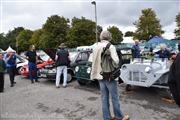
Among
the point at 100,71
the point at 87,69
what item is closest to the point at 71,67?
the point at 87,69

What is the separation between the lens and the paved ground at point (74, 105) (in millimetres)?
5773

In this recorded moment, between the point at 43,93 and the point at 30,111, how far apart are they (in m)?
2.39

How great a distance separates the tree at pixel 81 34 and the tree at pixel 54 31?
4427 millimetres

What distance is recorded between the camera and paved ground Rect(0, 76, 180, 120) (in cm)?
577

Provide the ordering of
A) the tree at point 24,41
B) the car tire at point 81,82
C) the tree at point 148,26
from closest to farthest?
the car tire at point 81,82, the tree at point 148,26, the tree at point 24,41

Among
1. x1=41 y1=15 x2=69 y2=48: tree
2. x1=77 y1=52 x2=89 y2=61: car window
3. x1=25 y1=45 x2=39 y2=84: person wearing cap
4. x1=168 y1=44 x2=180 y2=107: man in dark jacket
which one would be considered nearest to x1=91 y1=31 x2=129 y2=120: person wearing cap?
x1=168 y1=44 x2=180 y2=107: man in dark jacket

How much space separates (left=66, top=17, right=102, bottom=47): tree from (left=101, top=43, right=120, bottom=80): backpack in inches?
1895

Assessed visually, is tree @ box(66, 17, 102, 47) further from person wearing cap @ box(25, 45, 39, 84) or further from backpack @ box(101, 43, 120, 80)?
backpack @ box(101, 43, 120, 80)

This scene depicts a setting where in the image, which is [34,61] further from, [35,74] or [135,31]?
[135,31]

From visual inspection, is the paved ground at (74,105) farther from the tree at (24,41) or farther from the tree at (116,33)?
the tree at (24,41)

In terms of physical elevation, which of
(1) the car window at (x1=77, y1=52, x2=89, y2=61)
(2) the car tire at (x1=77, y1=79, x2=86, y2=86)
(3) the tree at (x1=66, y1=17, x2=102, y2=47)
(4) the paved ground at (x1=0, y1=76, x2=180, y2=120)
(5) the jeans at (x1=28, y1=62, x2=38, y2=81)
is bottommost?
(4) the paved ground at (x1=0, y1=76, x2=180, y2=120)

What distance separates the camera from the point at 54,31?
195 feet

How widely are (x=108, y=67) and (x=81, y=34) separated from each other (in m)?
49.8

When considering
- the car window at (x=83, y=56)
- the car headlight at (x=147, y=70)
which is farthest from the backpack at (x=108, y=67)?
the car window at (x=83, y=56)
